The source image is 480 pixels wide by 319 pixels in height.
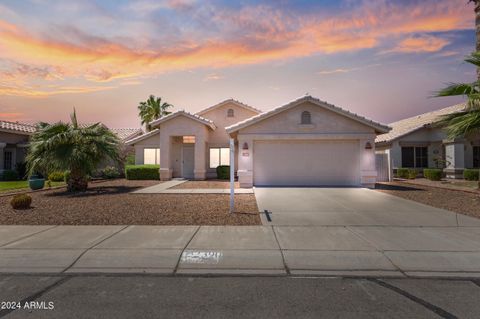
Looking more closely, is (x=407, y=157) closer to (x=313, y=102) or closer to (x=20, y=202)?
(x=313, y=102)

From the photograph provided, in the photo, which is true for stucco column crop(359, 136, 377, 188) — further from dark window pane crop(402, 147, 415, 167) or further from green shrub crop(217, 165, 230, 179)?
dark window pane crop(402, 147, 415, 167)

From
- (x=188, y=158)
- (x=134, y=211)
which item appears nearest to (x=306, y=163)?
(x=134, y=211)

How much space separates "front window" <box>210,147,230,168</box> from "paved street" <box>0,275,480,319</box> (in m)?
17.8

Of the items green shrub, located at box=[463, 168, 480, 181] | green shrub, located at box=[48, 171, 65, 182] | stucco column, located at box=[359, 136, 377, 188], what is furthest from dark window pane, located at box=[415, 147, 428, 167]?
green shrub, located at box=[48, 171, 65, 182]

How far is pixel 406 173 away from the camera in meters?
21.2

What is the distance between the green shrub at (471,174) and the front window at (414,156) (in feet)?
12.8

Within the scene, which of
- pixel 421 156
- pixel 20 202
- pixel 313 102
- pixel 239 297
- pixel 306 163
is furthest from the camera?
pixel 421 156

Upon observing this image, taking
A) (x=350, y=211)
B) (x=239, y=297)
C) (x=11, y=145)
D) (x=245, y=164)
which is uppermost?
(x=11, y=145)

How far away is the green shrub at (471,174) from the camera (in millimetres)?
18266

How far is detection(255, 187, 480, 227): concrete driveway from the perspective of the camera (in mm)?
7586

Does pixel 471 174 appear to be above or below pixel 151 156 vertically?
below

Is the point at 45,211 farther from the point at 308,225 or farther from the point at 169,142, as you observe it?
the point at 169,142

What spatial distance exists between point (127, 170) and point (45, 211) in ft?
38.6

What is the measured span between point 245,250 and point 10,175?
2320 cm
